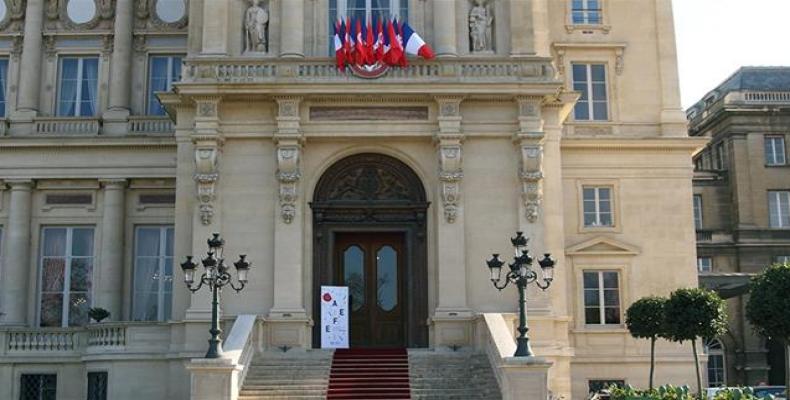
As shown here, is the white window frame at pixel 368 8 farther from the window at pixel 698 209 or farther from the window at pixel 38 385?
the window at pixel 698 209

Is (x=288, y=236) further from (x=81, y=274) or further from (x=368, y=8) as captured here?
(x=81, y=274)

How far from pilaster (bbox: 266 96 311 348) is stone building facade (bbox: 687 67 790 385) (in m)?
28.8

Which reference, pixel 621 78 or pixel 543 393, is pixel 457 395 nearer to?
pixel 543 393

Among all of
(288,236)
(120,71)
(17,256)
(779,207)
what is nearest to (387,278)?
(288,236)

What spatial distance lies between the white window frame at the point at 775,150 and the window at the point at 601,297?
23.4 meters

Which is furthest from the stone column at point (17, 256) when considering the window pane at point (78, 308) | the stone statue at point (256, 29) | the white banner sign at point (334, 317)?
the white banner sign at point (334, 317)

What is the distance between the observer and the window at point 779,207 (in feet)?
167

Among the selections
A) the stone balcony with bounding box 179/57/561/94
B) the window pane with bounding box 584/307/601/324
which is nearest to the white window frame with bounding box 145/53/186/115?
the stone balcony with bounding box 179/57/561/94

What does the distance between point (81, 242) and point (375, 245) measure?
11663mm

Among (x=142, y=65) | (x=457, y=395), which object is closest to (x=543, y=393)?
(x=457, y=395)

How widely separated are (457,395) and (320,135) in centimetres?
860

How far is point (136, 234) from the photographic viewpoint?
3431cm

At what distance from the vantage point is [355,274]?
95.0 feet

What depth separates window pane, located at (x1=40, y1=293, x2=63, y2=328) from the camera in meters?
33.9
